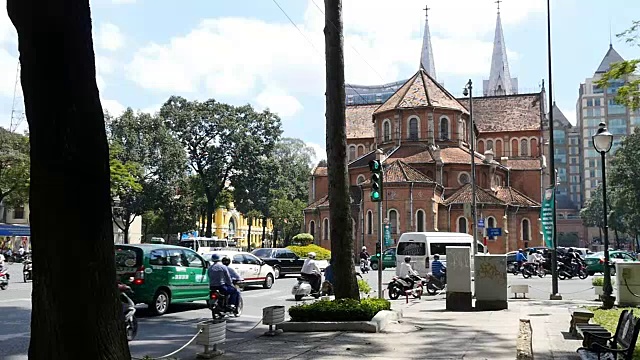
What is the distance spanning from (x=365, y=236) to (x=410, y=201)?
478cm

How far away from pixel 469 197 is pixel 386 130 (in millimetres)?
11881

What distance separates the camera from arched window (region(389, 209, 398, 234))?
52531 millimetres

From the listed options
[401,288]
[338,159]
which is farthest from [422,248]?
[338,159]

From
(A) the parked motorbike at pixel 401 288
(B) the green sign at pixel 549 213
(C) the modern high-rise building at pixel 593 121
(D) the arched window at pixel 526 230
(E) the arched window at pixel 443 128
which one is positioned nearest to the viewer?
(B) the green sign at pixel 549 213

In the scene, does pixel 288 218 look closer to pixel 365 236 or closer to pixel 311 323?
pixel 365 236

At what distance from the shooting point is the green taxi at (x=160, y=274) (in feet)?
49.9

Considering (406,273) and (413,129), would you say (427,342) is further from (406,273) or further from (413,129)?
(413,129)

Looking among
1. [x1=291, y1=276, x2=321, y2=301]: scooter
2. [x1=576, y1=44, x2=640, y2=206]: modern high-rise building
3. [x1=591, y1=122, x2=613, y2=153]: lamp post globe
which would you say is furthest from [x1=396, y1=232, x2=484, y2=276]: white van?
[x1=576, y1=44, x2=640, y2=206]: modern high-rise building

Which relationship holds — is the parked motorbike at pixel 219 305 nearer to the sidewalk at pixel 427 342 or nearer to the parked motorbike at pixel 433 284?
the sidewalk at pixel 427 342

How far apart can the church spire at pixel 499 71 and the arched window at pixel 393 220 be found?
137ft

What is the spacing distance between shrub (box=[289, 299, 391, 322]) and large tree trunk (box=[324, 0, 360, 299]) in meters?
0.92

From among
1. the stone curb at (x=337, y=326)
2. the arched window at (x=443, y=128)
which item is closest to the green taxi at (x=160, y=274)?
the stone curb at (x=337, y=326)

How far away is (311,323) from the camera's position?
1192 centimetres

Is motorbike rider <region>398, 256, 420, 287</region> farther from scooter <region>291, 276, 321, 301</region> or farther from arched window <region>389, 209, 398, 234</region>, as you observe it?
arched window <region>389, 209, 398, 234</region>
